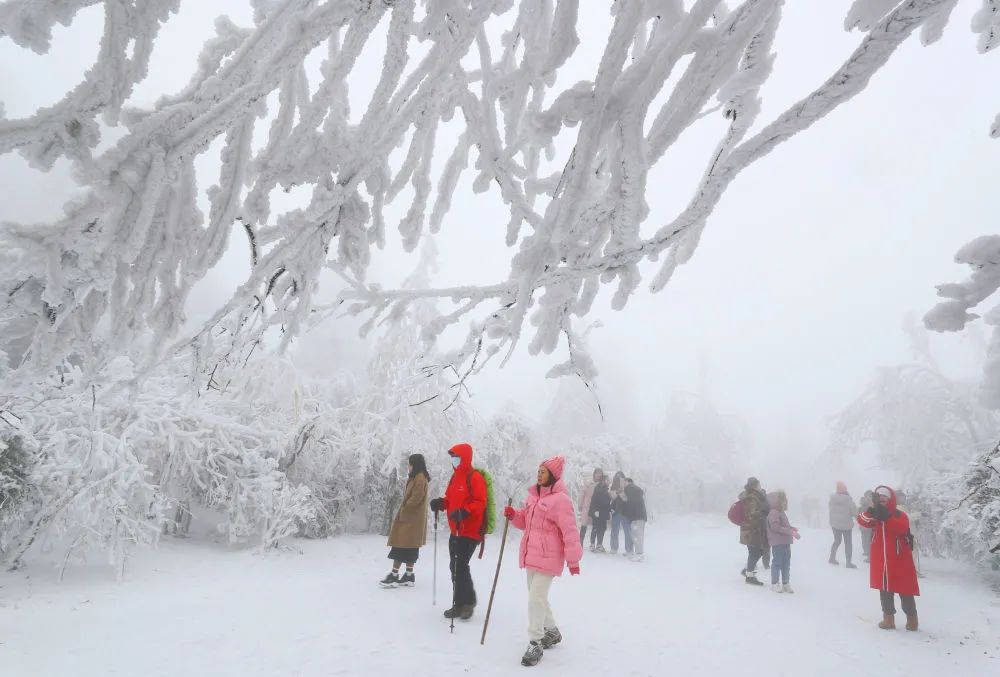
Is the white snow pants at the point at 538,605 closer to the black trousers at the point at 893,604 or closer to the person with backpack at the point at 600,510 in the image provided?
the black trousers at the point at 893,604

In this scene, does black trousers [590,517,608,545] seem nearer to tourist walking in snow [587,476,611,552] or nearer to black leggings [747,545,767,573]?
tourist walking in snow [587,476,611,552]

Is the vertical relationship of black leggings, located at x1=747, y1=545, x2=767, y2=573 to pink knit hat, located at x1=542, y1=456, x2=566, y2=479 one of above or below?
below

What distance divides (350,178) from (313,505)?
828 cm

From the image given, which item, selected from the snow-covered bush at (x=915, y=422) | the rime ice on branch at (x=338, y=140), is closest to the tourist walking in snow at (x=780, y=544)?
the rime ice on branch at (x=338, y=140)

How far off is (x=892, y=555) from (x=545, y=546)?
404cm

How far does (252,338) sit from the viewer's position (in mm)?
2027

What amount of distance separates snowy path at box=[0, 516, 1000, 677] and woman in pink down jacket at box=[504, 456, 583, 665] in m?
0.21

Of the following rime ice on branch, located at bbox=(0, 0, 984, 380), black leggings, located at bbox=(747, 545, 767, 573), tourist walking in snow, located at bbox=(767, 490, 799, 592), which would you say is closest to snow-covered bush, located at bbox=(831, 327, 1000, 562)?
black leggings, located at bbox=(747, 545, 767, 573)

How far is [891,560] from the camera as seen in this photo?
5.54m

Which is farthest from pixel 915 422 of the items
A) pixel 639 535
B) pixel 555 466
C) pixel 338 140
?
pixel 338 140

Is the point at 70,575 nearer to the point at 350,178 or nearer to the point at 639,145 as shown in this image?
the point at 350,178

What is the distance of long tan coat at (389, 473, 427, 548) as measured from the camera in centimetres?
575

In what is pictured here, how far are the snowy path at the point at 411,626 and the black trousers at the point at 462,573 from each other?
0.73 feet

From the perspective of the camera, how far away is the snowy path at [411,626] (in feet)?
12.6
